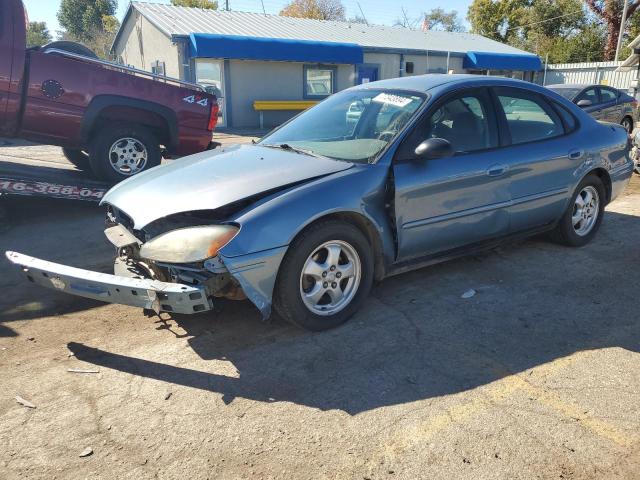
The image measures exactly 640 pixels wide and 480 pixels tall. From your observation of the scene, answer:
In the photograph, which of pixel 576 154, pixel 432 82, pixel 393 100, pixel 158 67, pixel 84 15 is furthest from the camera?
pixel 84 15

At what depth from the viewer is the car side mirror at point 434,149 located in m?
3.83

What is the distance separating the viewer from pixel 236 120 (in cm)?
2011

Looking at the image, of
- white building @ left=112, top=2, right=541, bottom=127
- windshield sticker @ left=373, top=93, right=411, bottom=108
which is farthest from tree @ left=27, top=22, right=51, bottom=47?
windshield sticker @ left=373, top=93, right=411, bottom=108

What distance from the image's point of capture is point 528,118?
191 inches

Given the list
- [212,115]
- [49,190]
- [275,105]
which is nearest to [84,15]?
[275,105]

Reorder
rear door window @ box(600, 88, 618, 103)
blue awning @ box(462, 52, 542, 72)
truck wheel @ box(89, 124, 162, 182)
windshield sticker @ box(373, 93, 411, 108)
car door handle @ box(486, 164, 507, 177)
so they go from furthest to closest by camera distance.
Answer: blue awning @ box(462, 52, 542, 72), rear door window @ box(600, 88, 618, 103), truck wheel @ box(89, 124, 162, 182), car door handle @ box(486, 164, 507, 177), windshield sticker @ box(373, 93, 411, 108)

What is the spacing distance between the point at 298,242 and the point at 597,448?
192 cm

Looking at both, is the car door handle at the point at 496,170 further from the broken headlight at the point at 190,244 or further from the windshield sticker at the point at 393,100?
the broken headlight at the point at 190,244

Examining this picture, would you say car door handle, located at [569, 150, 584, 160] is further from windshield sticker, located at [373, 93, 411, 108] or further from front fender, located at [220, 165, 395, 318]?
front fender, located at [220, 165, 395, 318]

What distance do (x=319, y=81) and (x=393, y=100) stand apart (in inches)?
714

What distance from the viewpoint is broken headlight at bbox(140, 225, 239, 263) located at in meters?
3.09

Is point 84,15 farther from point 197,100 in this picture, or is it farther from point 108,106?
point 108,106

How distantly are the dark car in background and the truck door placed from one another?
35.8 ft

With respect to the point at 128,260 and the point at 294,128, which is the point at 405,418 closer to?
the point at 128,260
